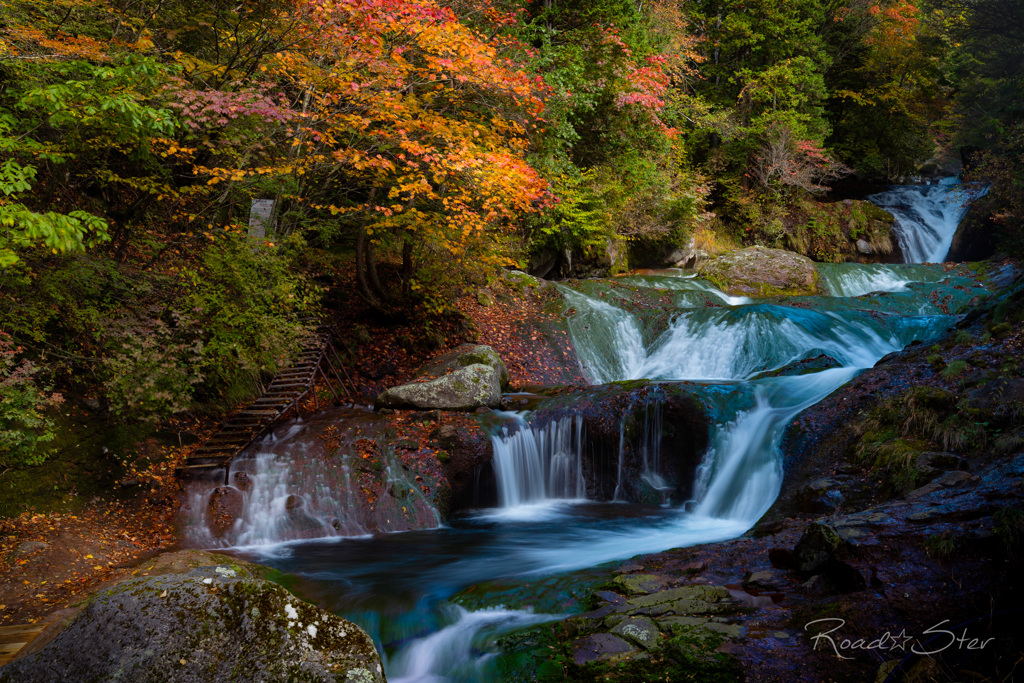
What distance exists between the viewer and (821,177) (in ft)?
72.5

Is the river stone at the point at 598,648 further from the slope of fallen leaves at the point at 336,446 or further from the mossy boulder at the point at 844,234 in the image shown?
the mossy boulder at the point at 844,234

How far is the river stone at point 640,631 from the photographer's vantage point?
11.6ft

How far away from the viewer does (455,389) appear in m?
9.52

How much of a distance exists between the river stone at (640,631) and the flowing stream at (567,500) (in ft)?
2.81

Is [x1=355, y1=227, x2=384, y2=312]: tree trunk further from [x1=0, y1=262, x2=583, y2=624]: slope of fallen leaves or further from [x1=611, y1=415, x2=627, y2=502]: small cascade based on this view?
[x1=611, y1=415, x2=627, y2=502]: small cascade

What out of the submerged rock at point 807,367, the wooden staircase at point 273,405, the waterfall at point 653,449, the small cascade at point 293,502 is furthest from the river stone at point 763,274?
the small cascade at point 293,502

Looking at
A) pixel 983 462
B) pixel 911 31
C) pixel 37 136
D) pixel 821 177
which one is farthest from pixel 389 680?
pixel 911 31

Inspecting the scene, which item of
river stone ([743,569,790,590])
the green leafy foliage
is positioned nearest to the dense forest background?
the green leafy foliage

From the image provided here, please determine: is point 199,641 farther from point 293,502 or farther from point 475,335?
point 475,335
